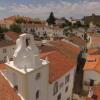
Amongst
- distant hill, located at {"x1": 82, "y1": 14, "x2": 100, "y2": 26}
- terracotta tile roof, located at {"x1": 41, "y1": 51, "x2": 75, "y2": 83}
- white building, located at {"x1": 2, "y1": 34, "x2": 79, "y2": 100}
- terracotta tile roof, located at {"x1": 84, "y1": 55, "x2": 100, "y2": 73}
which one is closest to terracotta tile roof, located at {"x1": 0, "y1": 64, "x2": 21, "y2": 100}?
white building, located at {"x1": 2, "y1": 34, "x2": 79, "y2": 100}

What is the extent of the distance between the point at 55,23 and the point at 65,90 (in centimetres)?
10516

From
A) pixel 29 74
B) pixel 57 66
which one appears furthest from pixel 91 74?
pixel 29 74

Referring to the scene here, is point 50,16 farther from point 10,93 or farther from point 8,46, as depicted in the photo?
point 10,93

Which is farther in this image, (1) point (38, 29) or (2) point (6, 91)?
(1) point (38, 29)

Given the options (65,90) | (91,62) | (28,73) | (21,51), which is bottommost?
(65,90)

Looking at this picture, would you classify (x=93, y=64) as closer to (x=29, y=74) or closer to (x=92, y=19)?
(x=29, y=74)

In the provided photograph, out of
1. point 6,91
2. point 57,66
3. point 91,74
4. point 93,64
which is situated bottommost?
point 91,74

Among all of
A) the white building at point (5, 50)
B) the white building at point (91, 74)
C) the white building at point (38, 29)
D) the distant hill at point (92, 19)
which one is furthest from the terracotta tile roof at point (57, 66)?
the distant hill at point (92, 19)

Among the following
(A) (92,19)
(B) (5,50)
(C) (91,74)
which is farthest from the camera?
(A) (92,19)

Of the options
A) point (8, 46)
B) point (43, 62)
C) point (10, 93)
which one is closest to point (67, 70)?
point (43, 62)

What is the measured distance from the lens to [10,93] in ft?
71.8

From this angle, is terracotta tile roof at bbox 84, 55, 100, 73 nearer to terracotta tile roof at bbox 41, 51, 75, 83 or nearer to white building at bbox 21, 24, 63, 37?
terracotta tile roof at bbox 41, 51, 75, 83

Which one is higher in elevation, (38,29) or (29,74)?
(29,74)

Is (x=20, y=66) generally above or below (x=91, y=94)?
above
